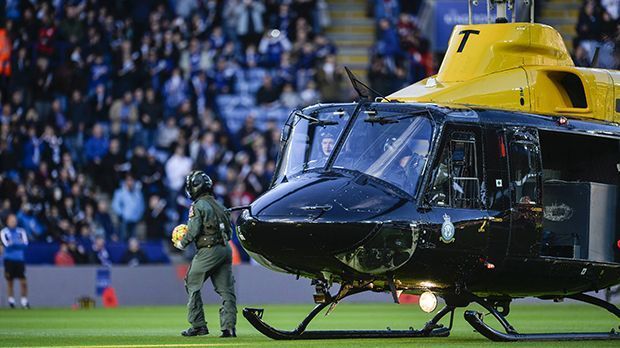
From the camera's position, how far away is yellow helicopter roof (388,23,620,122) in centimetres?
1798

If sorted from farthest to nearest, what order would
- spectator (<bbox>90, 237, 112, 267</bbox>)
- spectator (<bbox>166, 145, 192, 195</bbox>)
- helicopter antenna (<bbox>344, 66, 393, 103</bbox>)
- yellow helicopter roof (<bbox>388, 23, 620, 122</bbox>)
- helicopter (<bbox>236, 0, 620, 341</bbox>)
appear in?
spectator (<bbox>166, 145, 192, 195</bbox>), spectator (<bbox>90, 237, 112, 267</bbox>), yellow helicopter roof (<bbox>388, 23, 620, 122</bbox>), helicopter antenna (<bbox>344, 66, 393, 103</bbox>), helicopter (<bbox>236, 0, 620, 341</bbox>)

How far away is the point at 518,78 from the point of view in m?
18.2

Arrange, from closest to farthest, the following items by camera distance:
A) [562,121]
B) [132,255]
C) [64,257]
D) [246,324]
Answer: [562,121] < [246,324] < [64,257] < [132,255]

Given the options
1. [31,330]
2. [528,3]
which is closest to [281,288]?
[31,330]

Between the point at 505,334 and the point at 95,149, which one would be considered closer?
the point at 505,334

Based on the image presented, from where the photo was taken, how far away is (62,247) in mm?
32344

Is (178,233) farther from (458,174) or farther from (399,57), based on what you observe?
(399,57)

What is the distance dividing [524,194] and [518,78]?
1.89 meters

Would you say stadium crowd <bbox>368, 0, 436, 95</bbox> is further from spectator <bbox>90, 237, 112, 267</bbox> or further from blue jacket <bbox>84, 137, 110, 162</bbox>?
spectator <bbox>90, 237, 112, 267</bbox>

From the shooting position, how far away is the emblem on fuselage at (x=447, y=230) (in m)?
16.2

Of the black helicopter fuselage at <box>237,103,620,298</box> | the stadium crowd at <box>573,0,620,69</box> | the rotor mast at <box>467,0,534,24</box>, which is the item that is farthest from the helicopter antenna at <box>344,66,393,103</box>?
the stadium crowd at <box>573,0,620,69</box>

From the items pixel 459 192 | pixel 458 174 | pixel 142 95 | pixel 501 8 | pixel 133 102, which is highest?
pixel 501 8

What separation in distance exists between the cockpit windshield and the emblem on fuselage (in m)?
0.54

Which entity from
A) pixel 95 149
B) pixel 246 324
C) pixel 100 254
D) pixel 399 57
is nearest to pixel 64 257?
pixel 100 254
